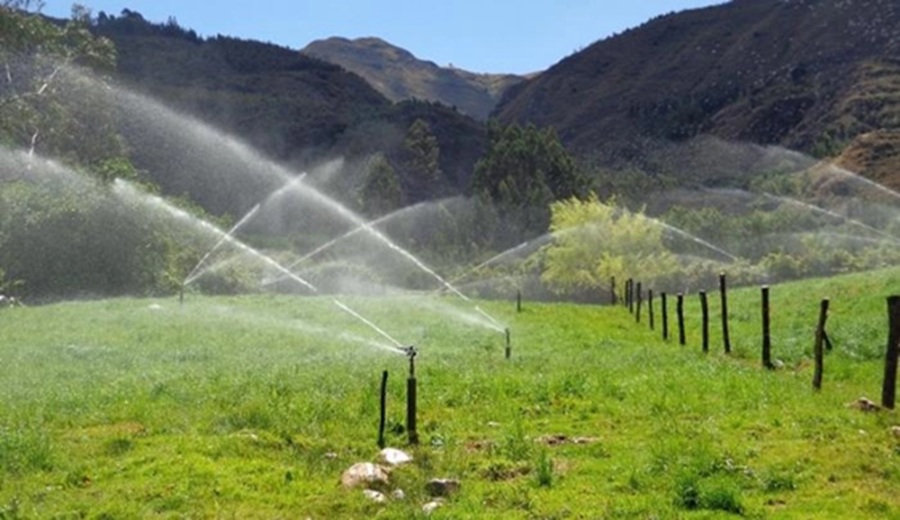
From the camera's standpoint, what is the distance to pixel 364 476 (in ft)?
45.0

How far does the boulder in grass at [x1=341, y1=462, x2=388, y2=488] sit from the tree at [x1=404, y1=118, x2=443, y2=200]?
169 metres

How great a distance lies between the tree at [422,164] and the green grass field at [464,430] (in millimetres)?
154294

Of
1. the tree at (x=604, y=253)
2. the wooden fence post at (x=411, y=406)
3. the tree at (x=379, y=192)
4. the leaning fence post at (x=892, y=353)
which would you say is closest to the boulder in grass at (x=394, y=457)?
the wooden fence post at (x=411, y=406)

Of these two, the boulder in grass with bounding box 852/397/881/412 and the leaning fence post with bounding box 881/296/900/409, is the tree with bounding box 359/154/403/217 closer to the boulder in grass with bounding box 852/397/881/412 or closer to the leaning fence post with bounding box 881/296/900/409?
the boulder in grass with bounding box 852/397/881/412

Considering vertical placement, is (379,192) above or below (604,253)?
above

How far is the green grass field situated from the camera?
12.9 meters

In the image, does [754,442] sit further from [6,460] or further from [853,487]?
[6,460]

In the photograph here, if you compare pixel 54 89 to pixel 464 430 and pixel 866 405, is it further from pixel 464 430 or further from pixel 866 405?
pixel 866 405

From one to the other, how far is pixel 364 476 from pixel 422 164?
573 feet

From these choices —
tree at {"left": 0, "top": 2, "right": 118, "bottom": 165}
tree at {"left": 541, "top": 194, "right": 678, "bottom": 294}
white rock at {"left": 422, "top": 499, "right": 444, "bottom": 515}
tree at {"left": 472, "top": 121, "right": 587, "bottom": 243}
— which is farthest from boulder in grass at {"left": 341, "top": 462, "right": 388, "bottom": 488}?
tree at {"left": 472, "top": 121, "right": 587, "bottom": 243}

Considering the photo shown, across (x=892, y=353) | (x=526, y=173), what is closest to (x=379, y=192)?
(x=526, y=173)

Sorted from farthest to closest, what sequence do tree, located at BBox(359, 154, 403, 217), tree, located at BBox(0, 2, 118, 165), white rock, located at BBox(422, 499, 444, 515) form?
1. tree, located at BBox(359, 154, 403, 217)
2. tree, located at BBox(0, 2, 118, 165)
3. white rock, located at BBox(422, 499, 444, 515)

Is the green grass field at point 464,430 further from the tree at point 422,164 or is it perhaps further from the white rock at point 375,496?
the tree at point 422,164

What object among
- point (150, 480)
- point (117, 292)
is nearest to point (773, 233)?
point (117, 292)
